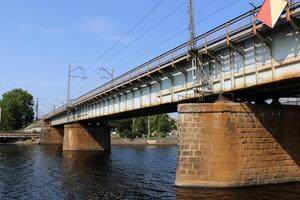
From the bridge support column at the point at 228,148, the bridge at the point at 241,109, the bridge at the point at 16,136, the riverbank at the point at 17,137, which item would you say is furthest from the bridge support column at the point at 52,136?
the bridge support column at the point at 228,148

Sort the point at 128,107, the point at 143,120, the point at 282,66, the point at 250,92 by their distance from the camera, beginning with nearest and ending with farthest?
the point at 282,66 < the point at 250,92 < the point at 128,107 < the point at 143,120

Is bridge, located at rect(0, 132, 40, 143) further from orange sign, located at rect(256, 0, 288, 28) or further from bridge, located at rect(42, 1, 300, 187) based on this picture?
orange sign, located at rect(256, 0, 288, 28)

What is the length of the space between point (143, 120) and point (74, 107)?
93.7 meters

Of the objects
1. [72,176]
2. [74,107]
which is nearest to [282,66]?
[72,176]

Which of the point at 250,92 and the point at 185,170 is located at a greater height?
the point at 250,92

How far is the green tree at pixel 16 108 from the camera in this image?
178462mm

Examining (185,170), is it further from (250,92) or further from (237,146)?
(250,92)

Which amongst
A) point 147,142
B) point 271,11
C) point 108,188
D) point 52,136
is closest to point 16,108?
point 52,136

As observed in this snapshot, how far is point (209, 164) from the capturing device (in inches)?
1137

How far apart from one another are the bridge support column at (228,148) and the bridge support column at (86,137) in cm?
5654

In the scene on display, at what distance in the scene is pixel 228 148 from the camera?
2906cm

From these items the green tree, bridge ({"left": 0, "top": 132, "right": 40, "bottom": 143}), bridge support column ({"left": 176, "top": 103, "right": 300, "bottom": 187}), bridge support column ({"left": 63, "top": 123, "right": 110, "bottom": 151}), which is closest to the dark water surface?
bridge support column ({"left": 176, "top": 103, "right": 300, "bottom": 187})

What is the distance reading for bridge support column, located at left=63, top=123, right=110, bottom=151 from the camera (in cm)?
8425

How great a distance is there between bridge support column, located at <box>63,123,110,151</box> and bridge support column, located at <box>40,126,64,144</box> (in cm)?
3931
